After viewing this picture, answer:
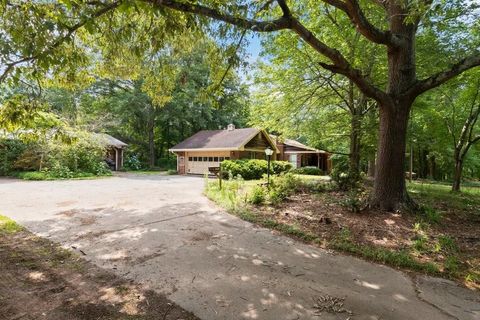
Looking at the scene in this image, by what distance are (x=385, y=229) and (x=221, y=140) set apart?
707 inches

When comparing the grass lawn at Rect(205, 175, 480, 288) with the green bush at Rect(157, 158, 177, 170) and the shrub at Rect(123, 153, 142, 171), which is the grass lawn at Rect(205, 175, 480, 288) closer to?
the shrub at Rect(123, 153, 142, 171)

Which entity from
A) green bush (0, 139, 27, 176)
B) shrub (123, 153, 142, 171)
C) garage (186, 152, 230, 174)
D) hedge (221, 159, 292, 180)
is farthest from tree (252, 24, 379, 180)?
shrub (123, 153, 142, 171)

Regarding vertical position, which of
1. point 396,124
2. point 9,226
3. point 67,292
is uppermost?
point 396,124

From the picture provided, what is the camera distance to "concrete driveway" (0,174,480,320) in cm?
282

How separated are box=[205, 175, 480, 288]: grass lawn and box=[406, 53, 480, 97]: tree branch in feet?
8.93

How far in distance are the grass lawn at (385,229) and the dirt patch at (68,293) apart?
3.03 meters

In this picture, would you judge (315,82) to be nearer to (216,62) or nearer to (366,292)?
(216,62)

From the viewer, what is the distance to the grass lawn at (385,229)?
407cm

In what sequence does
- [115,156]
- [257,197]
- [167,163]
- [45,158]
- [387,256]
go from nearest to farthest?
[387,256] → [257,197] → [45,158] → [115,156] → [167,163]

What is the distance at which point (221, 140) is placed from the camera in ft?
73.9

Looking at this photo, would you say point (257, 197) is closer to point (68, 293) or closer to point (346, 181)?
point (346, 181)

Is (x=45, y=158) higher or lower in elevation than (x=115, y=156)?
lower

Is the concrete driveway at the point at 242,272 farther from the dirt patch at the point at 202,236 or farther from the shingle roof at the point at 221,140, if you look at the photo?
the shingle roof at the point at 221,140

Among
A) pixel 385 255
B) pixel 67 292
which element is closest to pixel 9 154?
pixel 67 292
